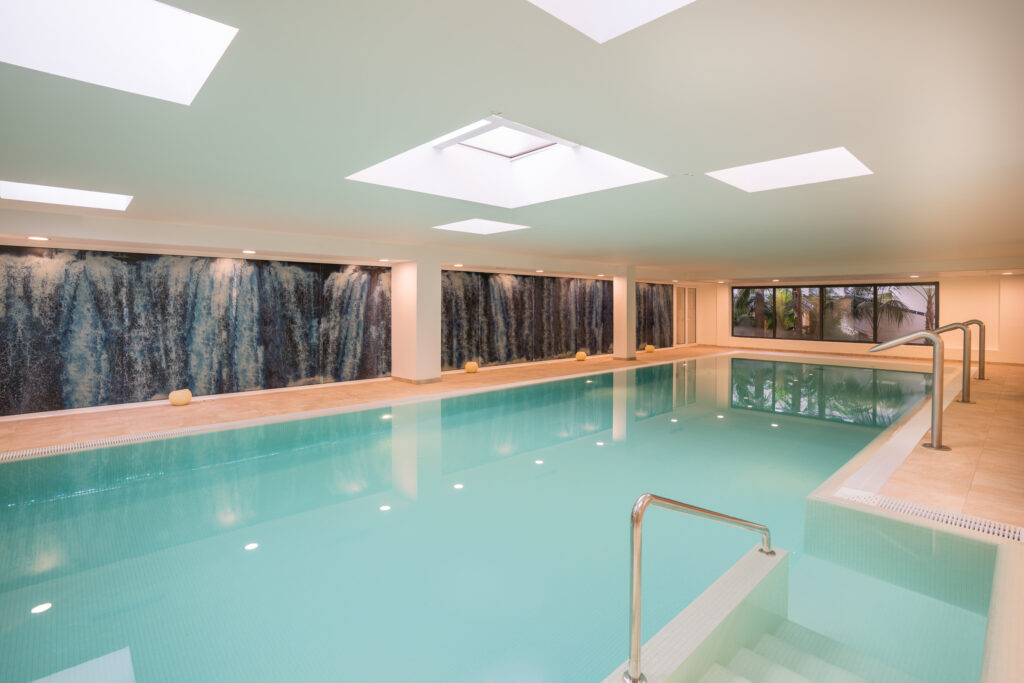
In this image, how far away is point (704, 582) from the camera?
10.4 feet

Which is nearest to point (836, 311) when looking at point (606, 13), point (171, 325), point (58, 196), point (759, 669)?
point (759, 669)

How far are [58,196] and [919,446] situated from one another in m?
9.86

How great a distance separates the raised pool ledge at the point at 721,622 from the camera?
2.05 m

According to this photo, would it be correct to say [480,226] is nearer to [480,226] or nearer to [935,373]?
[480,226]

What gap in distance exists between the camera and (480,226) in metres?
7.66

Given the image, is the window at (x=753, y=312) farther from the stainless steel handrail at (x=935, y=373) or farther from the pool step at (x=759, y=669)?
the pool step at (x=759, y=669)

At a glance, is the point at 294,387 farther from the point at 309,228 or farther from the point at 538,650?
the point at 538,650

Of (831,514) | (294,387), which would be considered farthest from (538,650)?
(294,387)

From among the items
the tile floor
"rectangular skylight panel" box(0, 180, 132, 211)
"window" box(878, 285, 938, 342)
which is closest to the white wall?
"window" box(878, 285, 938, 342)

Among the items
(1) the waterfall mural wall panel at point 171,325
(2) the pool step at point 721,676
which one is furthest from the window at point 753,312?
(2) the pool step at point 721,676

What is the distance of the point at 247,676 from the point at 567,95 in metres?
3.42

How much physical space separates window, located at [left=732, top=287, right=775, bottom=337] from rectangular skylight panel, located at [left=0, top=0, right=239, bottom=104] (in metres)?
19.0

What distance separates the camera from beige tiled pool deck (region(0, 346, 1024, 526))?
4.02m

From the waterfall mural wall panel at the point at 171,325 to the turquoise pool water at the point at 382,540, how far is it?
2.74 meters
